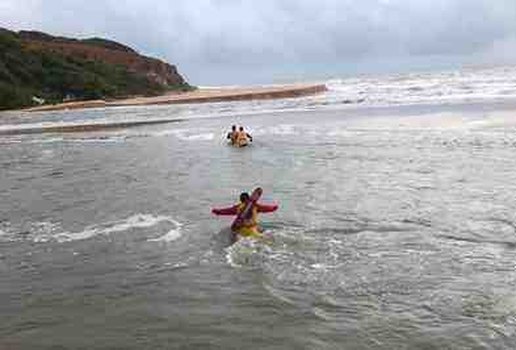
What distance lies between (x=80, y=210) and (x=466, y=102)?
144ft

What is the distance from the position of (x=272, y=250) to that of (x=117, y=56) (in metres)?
128

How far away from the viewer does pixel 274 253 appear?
16438 millimetres

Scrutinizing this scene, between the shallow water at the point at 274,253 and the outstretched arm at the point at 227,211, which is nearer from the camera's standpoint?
the shallow water at the point at 274,253

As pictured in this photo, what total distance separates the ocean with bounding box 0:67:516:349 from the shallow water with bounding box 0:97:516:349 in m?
0.04

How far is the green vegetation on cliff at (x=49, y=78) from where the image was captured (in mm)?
97125

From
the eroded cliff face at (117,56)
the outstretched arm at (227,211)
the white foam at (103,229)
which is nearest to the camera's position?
the white foam at (103,229)

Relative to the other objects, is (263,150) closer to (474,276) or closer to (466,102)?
(474,276)

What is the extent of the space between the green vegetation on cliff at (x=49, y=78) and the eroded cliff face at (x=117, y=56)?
13.5 feet

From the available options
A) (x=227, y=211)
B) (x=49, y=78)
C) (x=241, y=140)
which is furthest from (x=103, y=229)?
(x=49, y=78)

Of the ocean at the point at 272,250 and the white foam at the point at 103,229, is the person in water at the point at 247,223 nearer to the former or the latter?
the ocean at the point at 272,250

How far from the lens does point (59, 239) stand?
1856 cm

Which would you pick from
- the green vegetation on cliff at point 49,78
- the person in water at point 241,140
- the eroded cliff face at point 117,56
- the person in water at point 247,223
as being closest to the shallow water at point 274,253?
the person in water at point 247,223

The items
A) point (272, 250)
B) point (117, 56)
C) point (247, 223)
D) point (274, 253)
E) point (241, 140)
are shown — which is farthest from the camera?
point (117, 56)

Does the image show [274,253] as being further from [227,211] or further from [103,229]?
[103,229]
